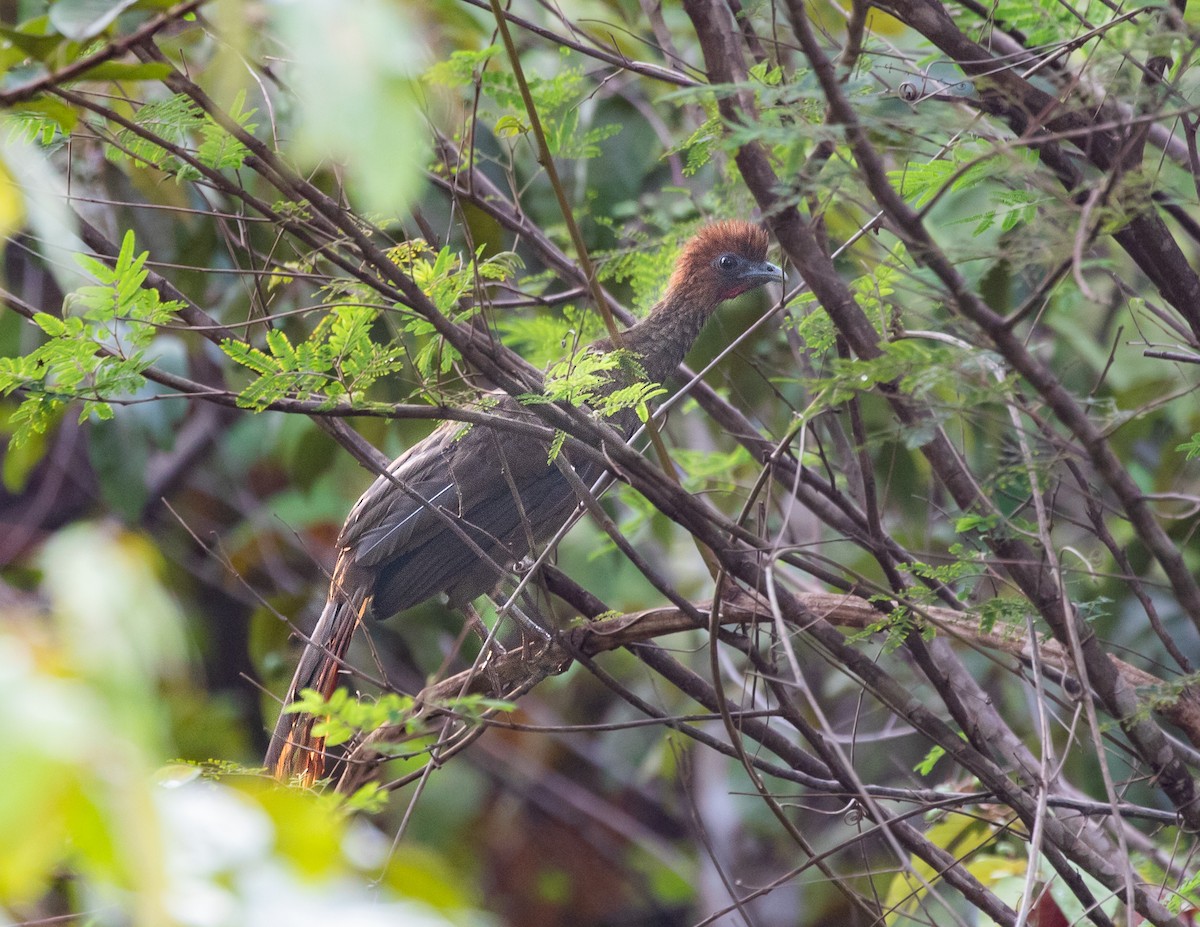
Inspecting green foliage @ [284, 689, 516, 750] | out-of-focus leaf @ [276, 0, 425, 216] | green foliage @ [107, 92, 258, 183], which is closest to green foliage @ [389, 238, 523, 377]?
green foliage @ [107, 92, 258, 183]

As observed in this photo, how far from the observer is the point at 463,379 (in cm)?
209

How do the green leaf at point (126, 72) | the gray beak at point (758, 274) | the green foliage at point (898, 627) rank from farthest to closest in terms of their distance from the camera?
1. the gray beak at point (758, 274)
2. the green foliage at point (898, 627)
3. the green leaf at point (126, 72)

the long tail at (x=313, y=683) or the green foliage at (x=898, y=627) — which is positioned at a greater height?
the green foliage at (x=898, y=627)

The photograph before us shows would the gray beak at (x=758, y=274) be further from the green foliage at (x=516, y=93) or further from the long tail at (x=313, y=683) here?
the long tail at (x=313, y=683)

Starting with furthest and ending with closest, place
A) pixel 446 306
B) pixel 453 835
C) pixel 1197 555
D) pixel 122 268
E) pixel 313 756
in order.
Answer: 1. pixel 453 835
2. pixel 1197 555
3. pixel 313 756
4. pixel 446 306
5. pixel 122 268

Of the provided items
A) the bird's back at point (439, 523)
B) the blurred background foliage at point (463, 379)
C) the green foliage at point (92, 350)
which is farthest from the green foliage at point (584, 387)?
the bird's back at point (439, 523)

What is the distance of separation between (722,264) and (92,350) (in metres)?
2.15

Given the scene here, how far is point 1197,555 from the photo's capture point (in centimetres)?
355

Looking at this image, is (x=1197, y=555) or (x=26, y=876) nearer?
(x=26, y=876)

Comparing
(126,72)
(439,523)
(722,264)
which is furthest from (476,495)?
(126,72)

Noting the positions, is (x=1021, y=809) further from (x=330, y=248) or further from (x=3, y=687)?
(x=3, y=687)

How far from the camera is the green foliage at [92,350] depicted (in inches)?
73.5

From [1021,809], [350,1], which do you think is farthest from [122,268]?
[1021,809]

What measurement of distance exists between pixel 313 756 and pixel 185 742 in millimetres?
2146
